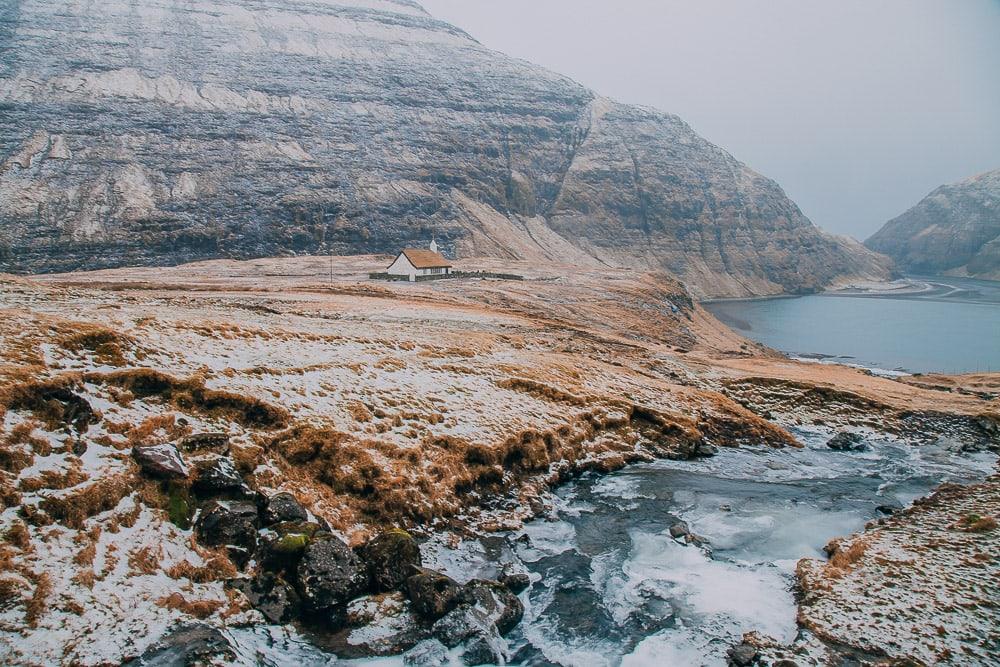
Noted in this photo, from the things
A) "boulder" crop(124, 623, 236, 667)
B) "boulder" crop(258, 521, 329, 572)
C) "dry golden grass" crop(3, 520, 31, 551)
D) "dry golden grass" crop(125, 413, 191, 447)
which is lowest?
"boulder" crop(124, 623, 236, 667)

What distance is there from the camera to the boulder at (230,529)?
17.5 m

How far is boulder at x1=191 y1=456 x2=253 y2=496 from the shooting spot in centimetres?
1875

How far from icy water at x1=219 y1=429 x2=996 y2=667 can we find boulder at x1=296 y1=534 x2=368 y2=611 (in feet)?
4.38

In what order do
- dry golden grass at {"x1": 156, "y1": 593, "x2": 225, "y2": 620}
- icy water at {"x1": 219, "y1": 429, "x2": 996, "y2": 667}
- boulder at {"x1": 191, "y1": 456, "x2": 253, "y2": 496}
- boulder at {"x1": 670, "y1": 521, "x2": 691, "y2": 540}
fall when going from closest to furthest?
1. dry golden grass at {"x1": 156, "y1": 593, "x2": 225, "y2": 620}
2. icy water at {"x1": 219, "y1": 429, "x2": 996, "y2": 667}
3. boulder at {"x1": 191, "y1": 456, "x2": 253, "y2": 496}
4. boulder at {"x1": 670, "y1": 521, "x2": 691, "y2": 540}

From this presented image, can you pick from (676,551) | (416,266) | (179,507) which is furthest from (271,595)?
(416,266)

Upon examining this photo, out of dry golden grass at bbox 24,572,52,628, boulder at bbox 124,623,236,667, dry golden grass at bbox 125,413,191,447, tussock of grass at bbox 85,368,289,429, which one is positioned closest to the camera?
dry golden grass at bbox 24,572,52,628

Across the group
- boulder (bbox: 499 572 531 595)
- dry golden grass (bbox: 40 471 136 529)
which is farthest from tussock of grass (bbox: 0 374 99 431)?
→ boulder (bbox: 499 572 531 595)

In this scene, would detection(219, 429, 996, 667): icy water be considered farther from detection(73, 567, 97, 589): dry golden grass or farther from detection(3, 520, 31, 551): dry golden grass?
detection(3, 520, 31, 551): dry golden grass

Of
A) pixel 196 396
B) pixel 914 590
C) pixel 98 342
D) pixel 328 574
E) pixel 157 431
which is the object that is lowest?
pixel 328 574

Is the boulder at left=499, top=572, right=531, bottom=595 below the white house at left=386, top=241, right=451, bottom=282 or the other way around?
below

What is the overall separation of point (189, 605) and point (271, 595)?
2.08 metres

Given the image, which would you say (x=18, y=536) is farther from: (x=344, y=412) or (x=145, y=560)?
(x=344, y=412)

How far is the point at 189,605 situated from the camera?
15.4 meters

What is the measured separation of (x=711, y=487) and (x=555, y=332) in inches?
952
